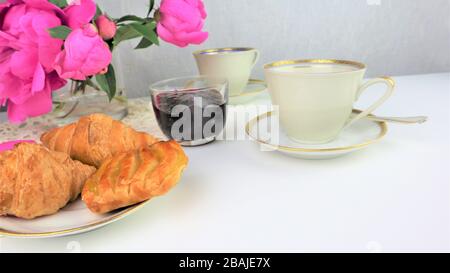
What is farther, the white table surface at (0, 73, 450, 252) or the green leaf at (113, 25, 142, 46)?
the green leaf at (113, 25, 142, 46)

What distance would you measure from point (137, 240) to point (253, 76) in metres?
0.64

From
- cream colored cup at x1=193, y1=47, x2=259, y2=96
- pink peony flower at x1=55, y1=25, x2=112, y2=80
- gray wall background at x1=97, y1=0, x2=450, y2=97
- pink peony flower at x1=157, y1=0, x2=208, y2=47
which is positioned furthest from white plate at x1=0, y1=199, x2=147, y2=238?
gray wall background at x1=97, y1=0, x2=450, y2=97

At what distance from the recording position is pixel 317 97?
453mm

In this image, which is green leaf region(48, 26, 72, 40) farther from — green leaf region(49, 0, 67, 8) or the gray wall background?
the gray wall background

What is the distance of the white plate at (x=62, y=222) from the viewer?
0.30 metres

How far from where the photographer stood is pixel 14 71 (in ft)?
1.53

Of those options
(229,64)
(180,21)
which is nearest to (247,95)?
(229,64)

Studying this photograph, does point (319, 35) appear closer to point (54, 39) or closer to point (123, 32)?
point (123, 32)

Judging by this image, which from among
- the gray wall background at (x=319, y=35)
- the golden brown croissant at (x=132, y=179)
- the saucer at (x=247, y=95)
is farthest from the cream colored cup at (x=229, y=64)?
the golden brown croissant at (x=132, y=179)

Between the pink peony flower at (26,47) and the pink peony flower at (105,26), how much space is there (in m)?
0.05

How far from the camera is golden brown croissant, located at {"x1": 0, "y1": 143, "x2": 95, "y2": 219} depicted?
323 millimetres

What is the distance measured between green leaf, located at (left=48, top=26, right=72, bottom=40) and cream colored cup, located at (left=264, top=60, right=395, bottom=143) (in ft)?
0.83

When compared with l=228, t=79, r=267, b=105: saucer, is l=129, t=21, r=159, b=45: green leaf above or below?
above

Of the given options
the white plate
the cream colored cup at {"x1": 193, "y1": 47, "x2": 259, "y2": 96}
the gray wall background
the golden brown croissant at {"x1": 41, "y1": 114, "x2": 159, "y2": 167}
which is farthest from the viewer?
the gray wall background
